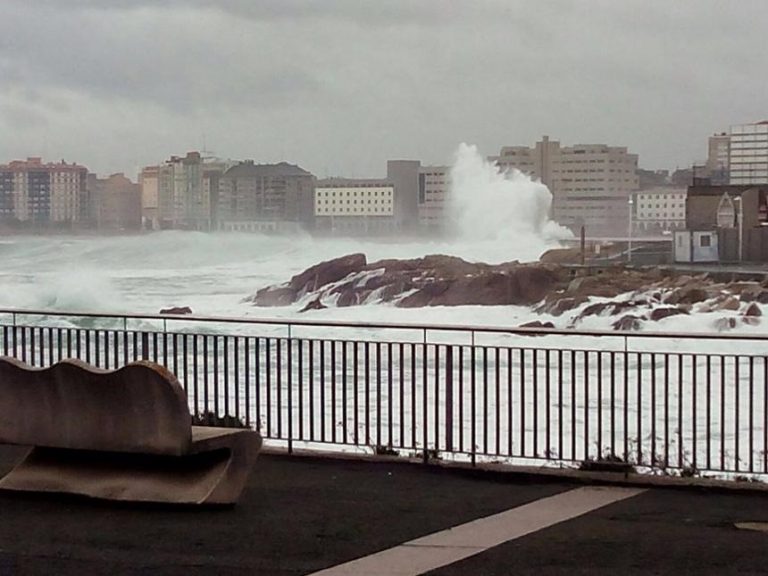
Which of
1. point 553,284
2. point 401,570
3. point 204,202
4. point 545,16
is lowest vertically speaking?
point 401,570

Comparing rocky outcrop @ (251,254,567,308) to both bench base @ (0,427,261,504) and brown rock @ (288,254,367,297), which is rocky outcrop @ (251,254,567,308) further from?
bench base @ (0,427,261,504)

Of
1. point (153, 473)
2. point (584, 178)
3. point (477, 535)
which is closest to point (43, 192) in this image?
point (584, 178)

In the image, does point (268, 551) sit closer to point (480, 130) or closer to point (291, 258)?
point (291, 258)

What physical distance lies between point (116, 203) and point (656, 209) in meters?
10.9

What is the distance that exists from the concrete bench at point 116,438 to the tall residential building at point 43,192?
54.2ft

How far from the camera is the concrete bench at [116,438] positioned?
7156mm

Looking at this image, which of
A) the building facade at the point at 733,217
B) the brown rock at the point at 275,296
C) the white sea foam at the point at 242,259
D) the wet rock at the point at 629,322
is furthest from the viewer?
the brown rock at the point at 275,296

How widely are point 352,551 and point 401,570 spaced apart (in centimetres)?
46

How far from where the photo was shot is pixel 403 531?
673 centimetres

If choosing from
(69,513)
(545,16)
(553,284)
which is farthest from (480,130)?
(69,513)

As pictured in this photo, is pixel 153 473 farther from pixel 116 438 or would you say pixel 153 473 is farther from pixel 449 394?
pixel 449 394

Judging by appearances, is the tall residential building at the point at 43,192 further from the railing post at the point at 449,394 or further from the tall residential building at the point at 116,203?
the railing post at the point at 449,394

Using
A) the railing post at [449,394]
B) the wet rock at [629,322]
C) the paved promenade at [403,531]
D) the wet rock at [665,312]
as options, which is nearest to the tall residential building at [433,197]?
the wet rock at [629,322]

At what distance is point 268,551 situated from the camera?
6.27 metres
